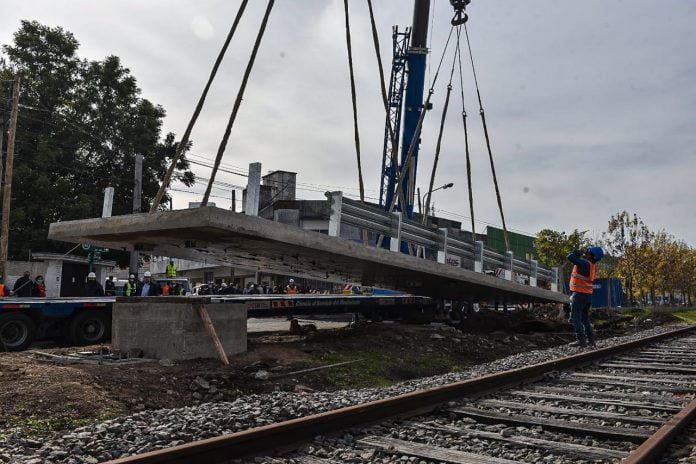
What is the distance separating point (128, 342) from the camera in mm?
10438

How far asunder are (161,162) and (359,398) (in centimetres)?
2916

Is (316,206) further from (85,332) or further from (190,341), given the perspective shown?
(190,341)

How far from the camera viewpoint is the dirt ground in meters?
6.51

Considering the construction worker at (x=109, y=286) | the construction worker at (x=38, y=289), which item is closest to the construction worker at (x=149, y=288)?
the construction worker at (x=109, y=286)

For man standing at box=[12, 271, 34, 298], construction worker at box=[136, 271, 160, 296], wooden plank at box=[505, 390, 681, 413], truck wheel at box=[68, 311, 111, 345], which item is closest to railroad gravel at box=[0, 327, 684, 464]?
wooden plank at box=[505, 390, 681, 413]

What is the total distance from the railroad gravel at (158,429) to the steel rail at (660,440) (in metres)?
2.82

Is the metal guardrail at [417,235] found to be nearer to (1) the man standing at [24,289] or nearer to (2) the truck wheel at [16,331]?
(2) the truck wheel at [16,331]

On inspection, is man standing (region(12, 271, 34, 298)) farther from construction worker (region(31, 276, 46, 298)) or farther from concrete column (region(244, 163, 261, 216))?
concrete column (region(244, 163, 261, 216))

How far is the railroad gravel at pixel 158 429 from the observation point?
14.2 ft

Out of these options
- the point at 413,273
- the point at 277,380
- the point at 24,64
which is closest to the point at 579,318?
the point at 413,273

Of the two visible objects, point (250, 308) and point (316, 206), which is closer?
point (250, 308)

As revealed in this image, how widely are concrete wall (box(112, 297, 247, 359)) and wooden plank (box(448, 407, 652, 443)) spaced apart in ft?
18.3

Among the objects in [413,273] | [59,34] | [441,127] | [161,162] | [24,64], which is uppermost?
[59,34]

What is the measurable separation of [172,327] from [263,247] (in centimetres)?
203
